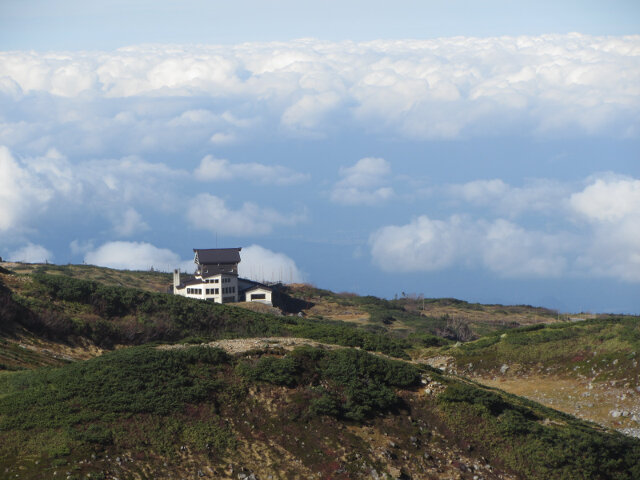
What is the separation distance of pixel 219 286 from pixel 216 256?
1016cm

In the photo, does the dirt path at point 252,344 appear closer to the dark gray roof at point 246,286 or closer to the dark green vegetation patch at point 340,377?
the dark green vegetation patch at point 340,377

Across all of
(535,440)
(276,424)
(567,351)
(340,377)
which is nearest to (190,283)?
(567,351)

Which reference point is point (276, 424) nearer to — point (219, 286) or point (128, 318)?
point (128, 318)

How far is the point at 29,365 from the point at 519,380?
2510cm

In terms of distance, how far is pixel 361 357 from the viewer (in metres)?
26.6

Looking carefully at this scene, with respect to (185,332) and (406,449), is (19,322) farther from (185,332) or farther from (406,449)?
(406,449)

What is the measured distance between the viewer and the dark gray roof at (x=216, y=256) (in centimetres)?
8600

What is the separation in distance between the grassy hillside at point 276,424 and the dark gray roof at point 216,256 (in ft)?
198

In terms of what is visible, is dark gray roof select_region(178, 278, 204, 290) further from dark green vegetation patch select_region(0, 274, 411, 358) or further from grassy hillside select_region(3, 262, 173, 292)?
dark green vegetation patch select_region(0, 274, 411, 358)

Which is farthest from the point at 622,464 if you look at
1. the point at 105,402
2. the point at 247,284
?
the point at 247,284

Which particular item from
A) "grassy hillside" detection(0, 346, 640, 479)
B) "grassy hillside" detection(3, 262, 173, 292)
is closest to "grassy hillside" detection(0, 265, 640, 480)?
"grassy hillside" detection(0, 346, 640, 479)

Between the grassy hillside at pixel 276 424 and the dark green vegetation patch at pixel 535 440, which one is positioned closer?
the grassy hillside at pixel 276 424

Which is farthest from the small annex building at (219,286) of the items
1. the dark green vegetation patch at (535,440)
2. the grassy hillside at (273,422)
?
the dark green vegetation patch at (535,440)

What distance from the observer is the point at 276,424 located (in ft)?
74.0
